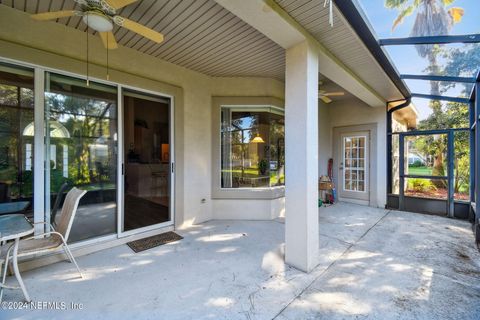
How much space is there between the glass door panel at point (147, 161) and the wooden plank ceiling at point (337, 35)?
2.48 meters

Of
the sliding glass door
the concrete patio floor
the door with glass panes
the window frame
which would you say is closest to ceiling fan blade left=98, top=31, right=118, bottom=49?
the sliding glass door

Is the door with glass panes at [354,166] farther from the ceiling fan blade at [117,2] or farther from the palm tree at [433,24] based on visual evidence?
the ceiling fan blade at [117,2]

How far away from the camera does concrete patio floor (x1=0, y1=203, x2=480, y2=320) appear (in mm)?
1784

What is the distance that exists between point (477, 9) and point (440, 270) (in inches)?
117

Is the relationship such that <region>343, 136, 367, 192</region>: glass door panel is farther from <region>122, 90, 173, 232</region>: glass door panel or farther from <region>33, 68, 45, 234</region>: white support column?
<region>33, 68, 45, 234</region>: white support column

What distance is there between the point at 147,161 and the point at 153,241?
2.63m

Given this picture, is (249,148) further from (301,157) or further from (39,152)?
(39,152)

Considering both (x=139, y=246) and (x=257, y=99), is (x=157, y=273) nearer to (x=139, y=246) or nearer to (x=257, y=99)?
(x=139, y=246)

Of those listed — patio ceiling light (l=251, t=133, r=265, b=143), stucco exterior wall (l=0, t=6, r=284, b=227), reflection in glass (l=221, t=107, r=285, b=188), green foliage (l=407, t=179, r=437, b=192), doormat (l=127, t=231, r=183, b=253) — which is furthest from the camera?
green foliage (l=407, t=179, r=437, b=192)

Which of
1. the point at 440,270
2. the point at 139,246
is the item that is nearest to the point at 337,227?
the point at 440,270

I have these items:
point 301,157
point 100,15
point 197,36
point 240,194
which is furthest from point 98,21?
point 240,194

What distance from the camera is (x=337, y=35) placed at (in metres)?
2.48

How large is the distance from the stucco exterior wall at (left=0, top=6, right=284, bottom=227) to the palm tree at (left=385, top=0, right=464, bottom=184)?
2574 mm

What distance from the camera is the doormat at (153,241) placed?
9.79ft
